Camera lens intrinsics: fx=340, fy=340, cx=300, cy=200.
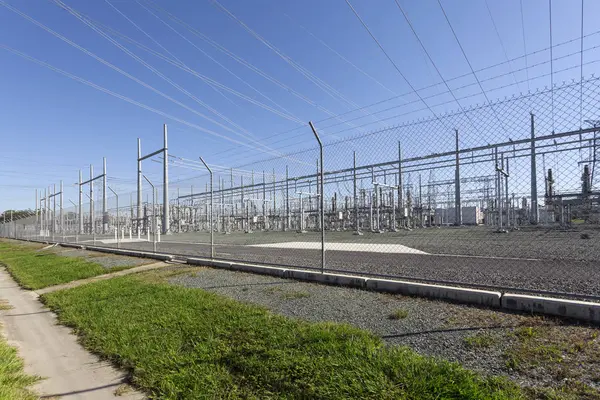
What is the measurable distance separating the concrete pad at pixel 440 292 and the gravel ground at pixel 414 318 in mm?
202

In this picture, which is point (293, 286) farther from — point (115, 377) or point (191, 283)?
point (115, 377)

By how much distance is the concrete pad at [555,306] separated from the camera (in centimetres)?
361

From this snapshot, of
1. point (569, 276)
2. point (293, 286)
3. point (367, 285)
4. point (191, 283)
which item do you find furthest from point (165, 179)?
point (569, 276)

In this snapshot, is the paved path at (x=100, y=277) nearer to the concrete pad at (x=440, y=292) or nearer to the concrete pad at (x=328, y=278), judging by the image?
the concrete pad at (x=328, y=278)

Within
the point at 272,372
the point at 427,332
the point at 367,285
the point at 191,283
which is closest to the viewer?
the point at 272,372

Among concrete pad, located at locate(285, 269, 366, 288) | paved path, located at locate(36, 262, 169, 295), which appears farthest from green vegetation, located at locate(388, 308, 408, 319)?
paved path, located at locate(36, 262, 169, 295)

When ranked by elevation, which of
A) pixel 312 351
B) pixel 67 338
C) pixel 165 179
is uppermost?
pixel 165 179

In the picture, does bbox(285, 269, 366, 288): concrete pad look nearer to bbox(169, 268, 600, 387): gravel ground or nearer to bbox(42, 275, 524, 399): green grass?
bbox(169, 268, 600, 387): gravel ground

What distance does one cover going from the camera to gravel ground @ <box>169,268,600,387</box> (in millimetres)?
2896

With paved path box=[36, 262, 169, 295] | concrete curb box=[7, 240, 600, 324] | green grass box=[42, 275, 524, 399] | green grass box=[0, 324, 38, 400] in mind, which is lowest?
paved path box=[36, 262, 169, 295]

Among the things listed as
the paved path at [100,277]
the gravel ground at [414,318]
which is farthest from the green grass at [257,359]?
the paved path at [100,277]

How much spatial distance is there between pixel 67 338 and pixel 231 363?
2587mm

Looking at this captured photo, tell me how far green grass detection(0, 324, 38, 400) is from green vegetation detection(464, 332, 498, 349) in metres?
3.74

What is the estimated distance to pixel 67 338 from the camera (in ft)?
13.8
